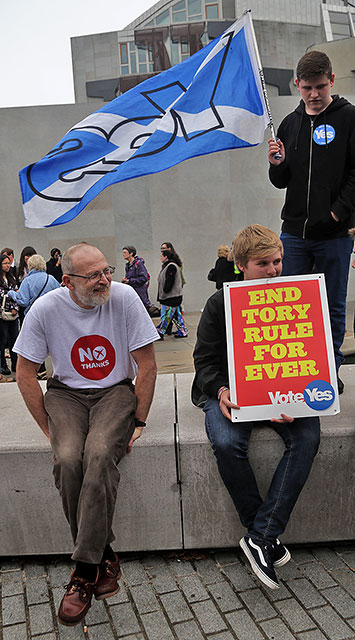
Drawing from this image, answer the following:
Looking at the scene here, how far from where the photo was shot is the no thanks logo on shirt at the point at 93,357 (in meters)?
3.07

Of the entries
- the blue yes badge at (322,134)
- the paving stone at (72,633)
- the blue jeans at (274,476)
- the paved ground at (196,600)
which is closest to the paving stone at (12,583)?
the paved ground at (196,600)

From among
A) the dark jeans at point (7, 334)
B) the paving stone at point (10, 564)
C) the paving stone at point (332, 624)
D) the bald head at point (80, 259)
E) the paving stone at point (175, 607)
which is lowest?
the paving stone at point (10, 564)

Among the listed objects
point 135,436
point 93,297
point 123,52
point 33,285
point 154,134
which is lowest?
point 135,436

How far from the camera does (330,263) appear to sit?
3.72m

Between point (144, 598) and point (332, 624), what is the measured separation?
91 centimetres

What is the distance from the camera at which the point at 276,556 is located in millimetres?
2805

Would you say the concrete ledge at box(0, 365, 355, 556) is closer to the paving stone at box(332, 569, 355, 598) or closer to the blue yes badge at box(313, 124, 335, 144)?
the paving stone at box(332, 569, 355, 598)

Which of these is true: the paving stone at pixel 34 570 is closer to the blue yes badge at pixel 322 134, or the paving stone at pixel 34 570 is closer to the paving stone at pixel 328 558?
the paving stone at pixel 328 558

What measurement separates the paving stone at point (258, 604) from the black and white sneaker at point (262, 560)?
109 millimetres

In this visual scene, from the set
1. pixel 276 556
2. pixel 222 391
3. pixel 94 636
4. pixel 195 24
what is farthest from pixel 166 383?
pixel 195 24

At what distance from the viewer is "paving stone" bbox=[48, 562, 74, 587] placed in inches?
117

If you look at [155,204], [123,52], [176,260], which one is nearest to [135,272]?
[176,260]

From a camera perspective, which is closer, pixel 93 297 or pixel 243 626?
pixel 243 626

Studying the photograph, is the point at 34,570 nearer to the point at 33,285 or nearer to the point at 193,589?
the point at 193,589
